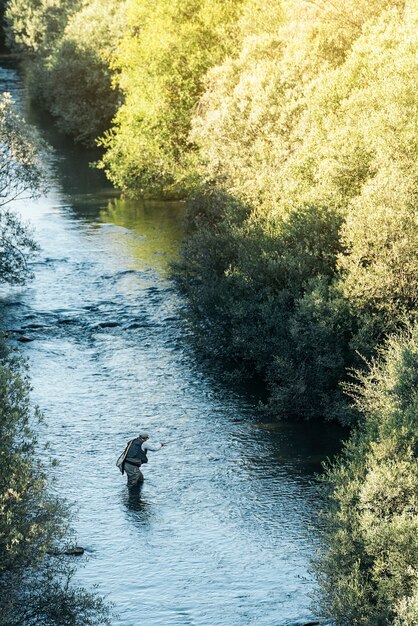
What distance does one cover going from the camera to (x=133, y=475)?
1122 inches

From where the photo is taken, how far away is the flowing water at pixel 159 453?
78.5 feet

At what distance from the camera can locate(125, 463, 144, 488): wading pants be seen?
28.3 meters

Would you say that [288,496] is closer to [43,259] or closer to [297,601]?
[297,601]

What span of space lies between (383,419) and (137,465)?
7.34 metres

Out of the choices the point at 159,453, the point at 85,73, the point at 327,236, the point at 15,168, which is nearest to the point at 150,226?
the point at 15,168

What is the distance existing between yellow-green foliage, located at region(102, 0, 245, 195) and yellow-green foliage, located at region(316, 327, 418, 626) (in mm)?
34308

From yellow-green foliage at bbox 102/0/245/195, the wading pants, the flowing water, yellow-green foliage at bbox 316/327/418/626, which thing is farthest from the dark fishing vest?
yellow-green foliage at bbox 102/0/245/195

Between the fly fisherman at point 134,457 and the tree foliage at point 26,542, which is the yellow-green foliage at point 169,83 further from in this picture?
the tree foliage at point 26,542

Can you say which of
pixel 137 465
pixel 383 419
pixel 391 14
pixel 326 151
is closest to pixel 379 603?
pixel 383 419

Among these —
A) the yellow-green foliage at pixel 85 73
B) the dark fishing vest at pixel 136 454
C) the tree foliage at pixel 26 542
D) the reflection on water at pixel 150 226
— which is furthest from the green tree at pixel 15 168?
the yellow-green foliage at pixel 85 73

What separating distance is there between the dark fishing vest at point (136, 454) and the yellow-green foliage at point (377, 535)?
634 centimetres

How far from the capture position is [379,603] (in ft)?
66.4

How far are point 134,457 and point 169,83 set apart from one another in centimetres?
3552

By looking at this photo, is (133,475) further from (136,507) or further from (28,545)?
(28,545)
